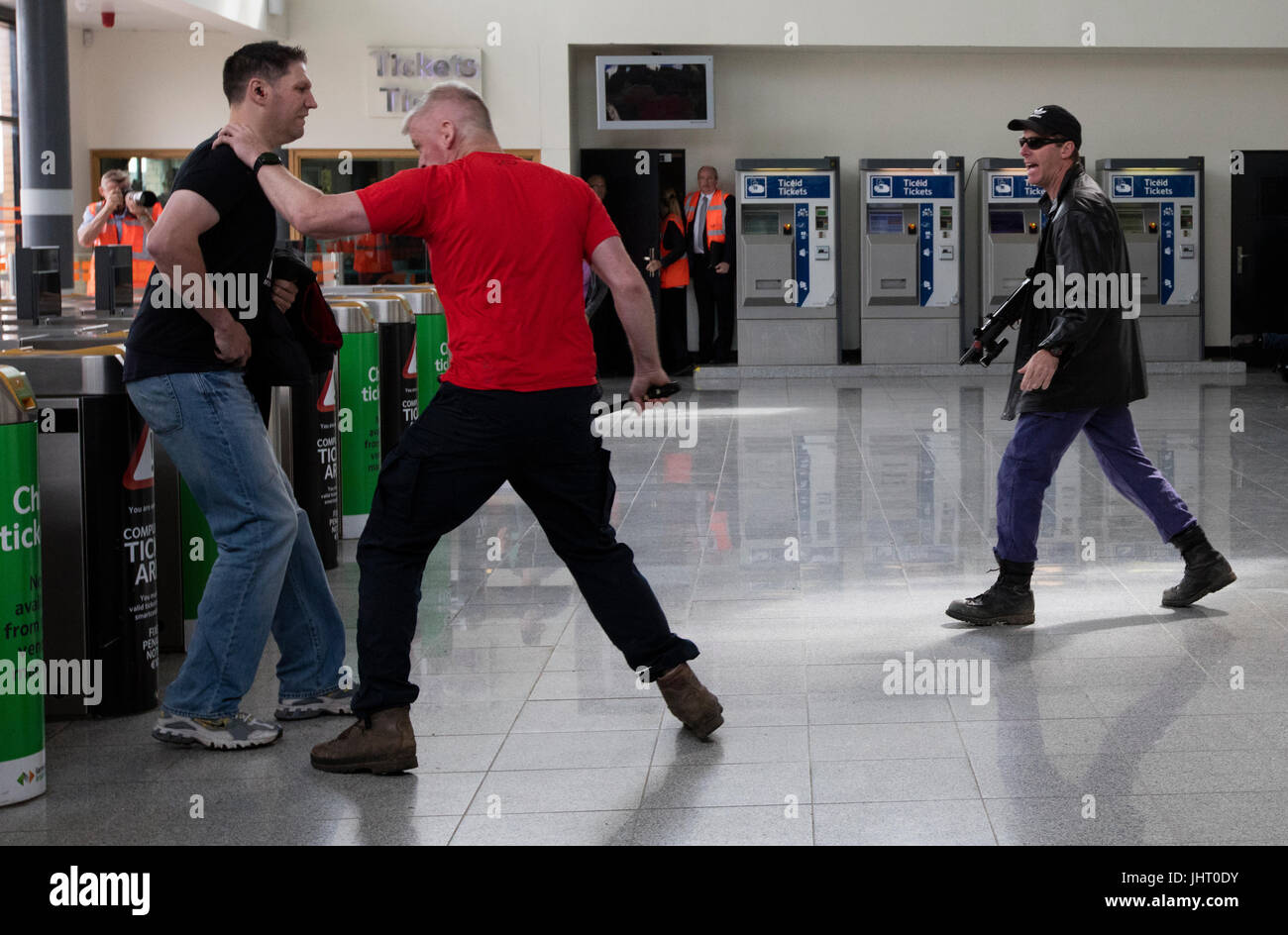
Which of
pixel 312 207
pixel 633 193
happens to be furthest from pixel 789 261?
pixel 312 207

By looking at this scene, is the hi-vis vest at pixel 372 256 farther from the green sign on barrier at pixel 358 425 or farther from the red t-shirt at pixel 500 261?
the red t-shirt at pixel 500 261

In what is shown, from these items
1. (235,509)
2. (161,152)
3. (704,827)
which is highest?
(161,152)

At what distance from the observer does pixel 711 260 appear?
14461mm

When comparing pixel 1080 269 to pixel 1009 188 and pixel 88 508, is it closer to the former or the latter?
pixel 88 508

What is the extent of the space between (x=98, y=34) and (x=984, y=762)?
41.7 feet

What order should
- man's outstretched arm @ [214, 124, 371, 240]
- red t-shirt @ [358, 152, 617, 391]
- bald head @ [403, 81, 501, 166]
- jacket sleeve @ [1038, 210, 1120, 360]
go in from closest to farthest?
man's outstretched arm @ [214, 124, 371, 240] → red t-shirt @ [358, 152, 617, 391] → bald head @ [403, 81, 501, 166] → jacket sleeve @ [1038, 210, 1120, 360]

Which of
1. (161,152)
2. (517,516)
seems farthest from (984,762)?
(161,152)

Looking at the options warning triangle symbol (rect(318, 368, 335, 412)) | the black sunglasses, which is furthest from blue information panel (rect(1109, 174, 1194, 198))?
warning triangle symbol (rect(318, 368, 335, 412))

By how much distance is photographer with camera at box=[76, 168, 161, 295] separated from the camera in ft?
32.2

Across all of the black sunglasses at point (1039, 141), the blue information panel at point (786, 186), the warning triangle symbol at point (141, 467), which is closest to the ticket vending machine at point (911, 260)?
the blue information panel at point (786, 186)

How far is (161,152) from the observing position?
14.1 metres

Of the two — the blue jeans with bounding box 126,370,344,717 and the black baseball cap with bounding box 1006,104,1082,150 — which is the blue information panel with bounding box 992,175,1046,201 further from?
the blue jeans with bounding box 126,370,344,717

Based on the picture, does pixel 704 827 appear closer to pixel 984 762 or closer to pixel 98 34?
pixel 984 762

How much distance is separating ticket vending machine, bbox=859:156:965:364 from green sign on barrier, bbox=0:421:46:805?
38.4ft
